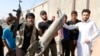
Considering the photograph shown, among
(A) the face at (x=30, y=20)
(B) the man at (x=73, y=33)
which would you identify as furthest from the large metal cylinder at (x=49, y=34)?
(B) the man at (x=73, y=33)

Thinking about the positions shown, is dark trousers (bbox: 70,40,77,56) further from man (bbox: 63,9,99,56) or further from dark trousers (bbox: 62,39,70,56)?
man (bbox: 63,9,99,56)

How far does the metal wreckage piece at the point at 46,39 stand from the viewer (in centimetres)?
748

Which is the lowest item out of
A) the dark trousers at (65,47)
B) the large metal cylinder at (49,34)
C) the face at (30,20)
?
the dark trousers at (65,47)

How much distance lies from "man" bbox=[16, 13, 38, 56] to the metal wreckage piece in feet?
0.71

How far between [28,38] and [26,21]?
40 cm

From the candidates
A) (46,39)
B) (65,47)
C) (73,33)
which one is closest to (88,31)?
(73,33)

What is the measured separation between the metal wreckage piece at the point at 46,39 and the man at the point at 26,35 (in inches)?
8.5

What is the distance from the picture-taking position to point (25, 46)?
809 centimetres

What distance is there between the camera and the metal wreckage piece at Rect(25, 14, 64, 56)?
24.6 ft

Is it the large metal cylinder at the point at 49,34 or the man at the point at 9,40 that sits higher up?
the large metal cylinder at the point at 49,34

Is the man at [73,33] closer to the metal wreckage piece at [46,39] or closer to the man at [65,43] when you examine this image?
the man at [65,43]

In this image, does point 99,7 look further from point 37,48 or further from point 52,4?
point 52,4

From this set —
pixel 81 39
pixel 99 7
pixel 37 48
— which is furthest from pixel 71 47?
pixel 99 7

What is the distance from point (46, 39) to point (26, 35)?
76cm
